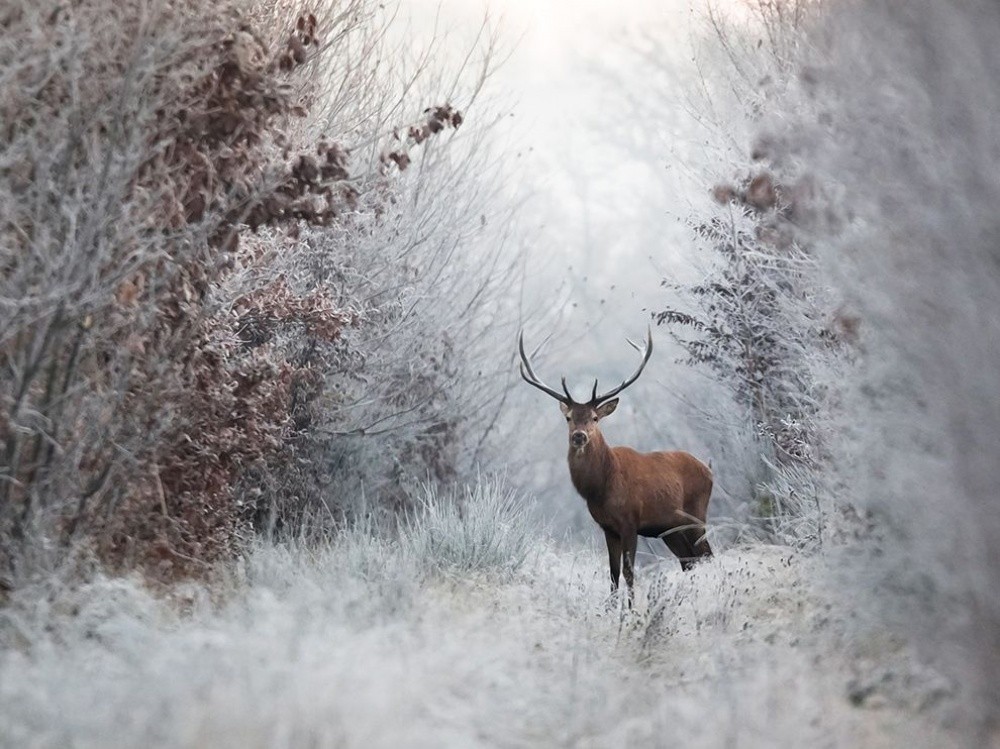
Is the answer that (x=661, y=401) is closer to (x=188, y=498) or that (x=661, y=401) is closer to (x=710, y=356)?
(x=710, y=356)

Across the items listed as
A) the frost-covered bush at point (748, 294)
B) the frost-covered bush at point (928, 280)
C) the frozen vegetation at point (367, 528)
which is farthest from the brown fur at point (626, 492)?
the frost-covered bush at point (928, 280)

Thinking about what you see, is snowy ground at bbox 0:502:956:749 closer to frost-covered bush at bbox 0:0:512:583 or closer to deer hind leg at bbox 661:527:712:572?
frost-covered bush at bbox 0:0:512:583

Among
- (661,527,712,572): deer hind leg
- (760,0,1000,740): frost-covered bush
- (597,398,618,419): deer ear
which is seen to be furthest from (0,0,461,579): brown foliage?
(661,527,712,572): deer hind leg

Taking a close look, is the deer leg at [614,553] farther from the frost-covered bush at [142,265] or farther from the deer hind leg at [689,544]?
the frost-covered bush at [142,265]

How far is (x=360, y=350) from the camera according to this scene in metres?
12.2

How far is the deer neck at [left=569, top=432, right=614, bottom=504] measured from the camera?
9453 millimetres

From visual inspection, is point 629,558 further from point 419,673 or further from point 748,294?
point 419,673

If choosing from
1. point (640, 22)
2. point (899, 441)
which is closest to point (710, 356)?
point (899, 441)

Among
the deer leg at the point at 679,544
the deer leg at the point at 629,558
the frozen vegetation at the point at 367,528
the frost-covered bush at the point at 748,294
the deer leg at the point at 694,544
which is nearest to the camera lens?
the frozen vegetation at the point at 367,528

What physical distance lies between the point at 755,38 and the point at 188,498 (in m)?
8.33

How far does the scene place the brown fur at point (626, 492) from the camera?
9.42 meters

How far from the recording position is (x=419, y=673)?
15.3ft

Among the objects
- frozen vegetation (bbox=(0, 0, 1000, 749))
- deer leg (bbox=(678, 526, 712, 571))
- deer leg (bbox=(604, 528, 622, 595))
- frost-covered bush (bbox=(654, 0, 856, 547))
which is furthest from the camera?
frost-covered bush (bbox=(654, 0, 856, 547))

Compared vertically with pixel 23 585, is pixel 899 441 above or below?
above
